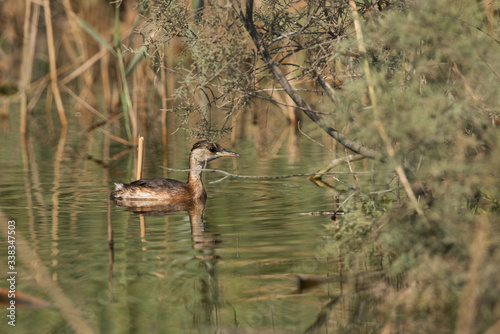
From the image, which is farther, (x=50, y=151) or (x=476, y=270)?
(x=50, y=151)

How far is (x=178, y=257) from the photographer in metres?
6.67

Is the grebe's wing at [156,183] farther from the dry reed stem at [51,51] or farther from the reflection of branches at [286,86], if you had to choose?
the dry reed stem at [51,51]

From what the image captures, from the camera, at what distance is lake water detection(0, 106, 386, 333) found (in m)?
5.12

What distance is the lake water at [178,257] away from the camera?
5121 mm

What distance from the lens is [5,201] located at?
374 inches

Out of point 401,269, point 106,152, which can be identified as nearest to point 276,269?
point 401,269

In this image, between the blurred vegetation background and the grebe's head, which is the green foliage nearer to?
the blurred vegetation background

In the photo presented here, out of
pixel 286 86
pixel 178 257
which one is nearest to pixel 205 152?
pixel 178 257

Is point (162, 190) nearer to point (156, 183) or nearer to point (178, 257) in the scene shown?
point (156, 183)

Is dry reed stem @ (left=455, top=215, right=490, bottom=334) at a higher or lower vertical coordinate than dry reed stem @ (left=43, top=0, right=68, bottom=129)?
lower

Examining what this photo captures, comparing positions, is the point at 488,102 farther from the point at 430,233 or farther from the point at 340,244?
the point at 340,244

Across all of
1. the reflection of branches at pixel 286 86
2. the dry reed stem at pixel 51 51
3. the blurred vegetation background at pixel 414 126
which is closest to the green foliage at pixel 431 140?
the blurred vegetation background at pixel 414 126

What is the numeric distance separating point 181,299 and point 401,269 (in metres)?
1.51

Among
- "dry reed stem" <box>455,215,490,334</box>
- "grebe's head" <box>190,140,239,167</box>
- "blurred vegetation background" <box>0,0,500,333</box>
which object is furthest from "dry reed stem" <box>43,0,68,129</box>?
"dry reed stem" <box>455,215,490,334</box>
